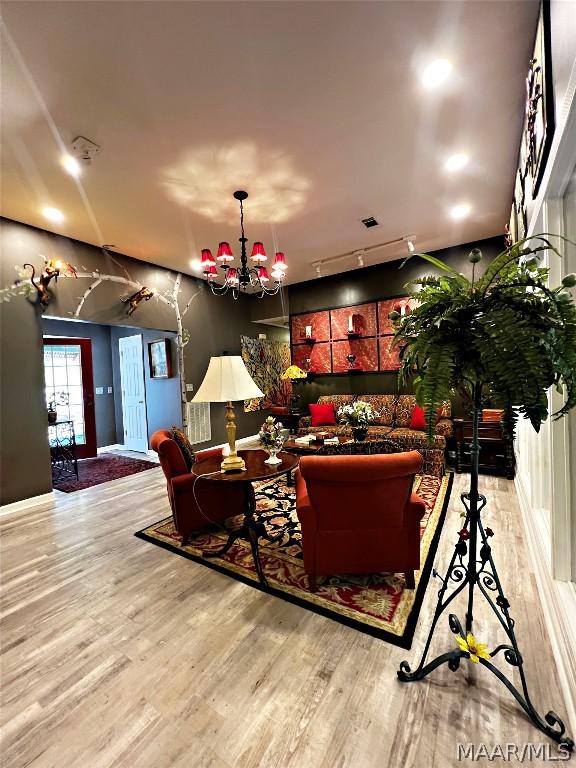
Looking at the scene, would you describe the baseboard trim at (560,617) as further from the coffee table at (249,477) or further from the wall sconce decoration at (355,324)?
the wall sconce decoration at (355,324)

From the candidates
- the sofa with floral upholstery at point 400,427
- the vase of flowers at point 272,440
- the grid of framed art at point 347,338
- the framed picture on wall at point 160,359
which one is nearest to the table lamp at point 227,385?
the vase of flowers at point 272,440

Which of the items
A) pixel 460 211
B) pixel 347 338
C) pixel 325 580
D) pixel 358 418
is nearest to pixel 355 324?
pixel 347 338

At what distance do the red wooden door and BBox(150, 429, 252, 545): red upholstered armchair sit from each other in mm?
4662

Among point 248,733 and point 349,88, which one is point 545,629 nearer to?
point 248,733

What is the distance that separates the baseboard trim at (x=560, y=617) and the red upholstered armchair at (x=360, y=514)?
65cm

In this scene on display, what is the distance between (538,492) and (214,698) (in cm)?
249

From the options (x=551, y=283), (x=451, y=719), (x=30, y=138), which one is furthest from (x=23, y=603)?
(x=551, y=283)

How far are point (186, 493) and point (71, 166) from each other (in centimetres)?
303

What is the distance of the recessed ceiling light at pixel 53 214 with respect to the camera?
11.7 ft

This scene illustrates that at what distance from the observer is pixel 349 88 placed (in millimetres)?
2209

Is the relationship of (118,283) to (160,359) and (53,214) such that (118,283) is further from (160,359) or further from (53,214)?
(160,359)

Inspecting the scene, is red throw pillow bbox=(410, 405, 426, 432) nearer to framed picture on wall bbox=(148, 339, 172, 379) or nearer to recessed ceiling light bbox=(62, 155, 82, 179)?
framed picture on wall bbox=(148, 339, 172, 379)

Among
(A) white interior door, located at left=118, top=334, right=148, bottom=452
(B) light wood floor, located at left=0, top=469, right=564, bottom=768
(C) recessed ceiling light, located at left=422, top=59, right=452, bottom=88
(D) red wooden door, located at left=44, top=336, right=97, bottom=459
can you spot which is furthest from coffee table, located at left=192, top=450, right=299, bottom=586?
(D) red wooden door, located at left=44, top=336, right=97, bottom=459

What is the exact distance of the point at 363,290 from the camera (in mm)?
6016
